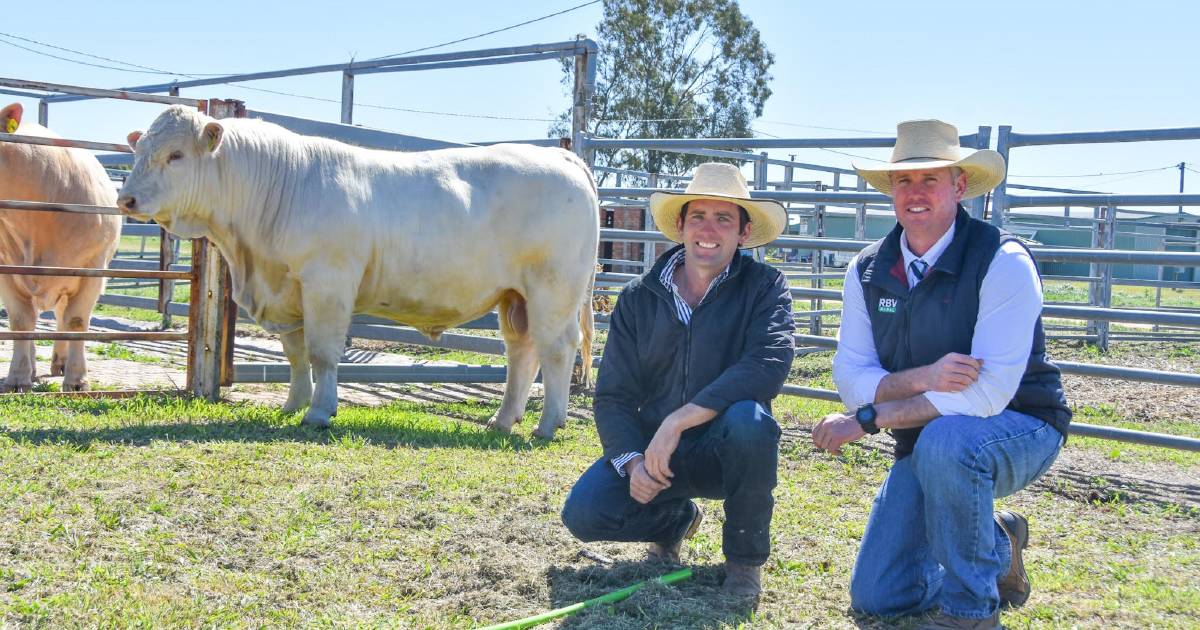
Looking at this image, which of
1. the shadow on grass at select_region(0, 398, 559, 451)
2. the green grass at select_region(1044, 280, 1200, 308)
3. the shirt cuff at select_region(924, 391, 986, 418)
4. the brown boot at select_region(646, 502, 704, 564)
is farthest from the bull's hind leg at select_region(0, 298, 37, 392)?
the green grass at select_region(1044, 280, 1200, 308)

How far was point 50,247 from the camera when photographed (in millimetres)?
7289

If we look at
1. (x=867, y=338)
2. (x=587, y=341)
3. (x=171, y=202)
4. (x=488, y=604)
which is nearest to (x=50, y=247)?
(x=171, y=202)

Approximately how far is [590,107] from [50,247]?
4.13 m

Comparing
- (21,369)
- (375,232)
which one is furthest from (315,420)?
(21,369)

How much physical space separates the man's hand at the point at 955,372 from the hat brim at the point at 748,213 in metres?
0.87

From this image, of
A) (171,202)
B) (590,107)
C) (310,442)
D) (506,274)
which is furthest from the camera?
(590,107)

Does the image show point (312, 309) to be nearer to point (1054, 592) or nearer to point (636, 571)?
point (636, 571)

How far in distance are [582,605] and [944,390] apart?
132 centimetres

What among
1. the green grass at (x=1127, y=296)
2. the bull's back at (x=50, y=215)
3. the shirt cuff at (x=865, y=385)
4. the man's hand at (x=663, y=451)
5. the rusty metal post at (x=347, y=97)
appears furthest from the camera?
the green grass at (x=1127, y=296)

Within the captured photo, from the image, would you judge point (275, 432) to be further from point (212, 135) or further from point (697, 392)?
point (697, 392)

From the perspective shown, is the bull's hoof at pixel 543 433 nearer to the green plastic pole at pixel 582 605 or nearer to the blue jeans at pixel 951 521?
the green plastic pole at pixel 582 605

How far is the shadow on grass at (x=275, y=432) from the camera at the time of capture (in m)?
5.28

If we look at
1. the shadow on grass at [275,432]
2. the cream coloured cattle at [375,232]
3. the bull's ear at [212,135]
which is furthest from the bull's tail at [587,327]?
the bull's ear at [212,135]

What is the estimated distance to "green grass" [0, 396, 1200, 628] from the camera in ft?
10.6
